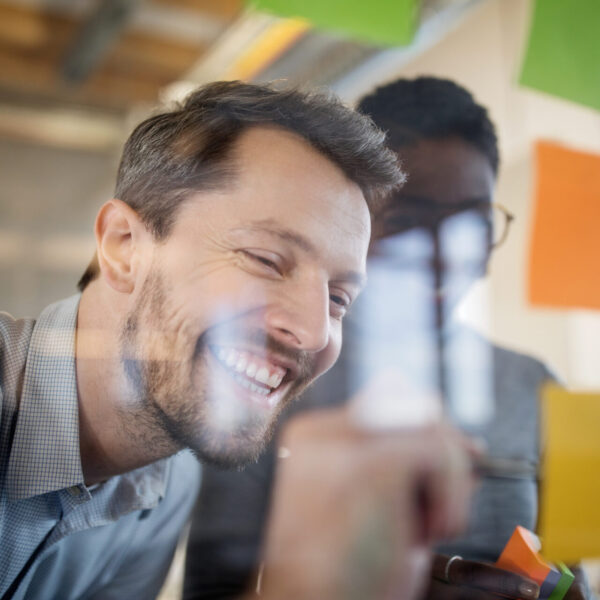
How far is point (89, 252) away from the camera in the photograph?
0.43 m

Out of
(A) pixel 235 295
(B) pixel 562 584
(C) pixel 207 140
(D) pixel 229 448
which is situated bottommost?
(B) pixel 562 584

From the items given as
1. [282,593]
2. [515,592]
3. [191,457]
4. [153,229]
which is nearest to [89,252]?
[153,229]

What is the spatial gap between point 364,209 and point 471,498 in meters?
0.26

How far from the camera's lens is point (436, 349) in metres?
0.54

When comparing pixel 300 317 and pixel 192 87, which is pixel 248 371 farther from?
pixel 192 87

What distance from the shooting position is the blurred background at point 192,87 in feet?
1.51

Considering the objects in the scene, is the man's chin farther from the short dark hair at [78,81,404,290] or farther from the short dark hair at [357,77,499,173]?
the short dark hair at [357,77,499,173]

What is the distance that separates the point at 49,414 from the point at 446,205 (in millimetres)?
348

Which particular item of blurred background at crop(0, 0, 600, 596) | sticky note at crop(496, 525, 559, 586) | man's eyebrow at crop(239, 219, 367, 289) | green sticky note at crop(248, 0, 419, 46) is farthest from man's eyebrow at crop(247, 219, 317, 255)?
sticky note at crop(496, 525, 559, 586)

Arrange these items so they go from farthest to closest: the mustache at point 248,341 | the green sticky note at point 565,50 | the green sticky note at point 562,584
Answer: the green sticky note at point 565,50 → the green sticky note at point 562,584 → the mustache at point 248,341

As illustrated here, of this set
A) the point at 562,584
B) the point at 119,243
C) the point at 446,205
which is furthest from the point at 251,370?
the point at 562,584

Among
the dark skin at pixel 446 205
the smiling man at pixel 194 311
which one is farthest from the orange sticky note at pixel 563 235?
the smiling man at pixel 194 311

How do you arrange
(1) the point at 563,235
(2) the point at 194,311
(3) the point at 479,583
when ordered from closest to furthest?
(2) the point at 194,311 → (3) the point at 479,583 → (1) the point at 563,235

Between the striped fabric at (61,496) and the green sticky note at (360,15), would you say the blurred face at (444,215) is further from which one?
the striped fabric at (61,496)
